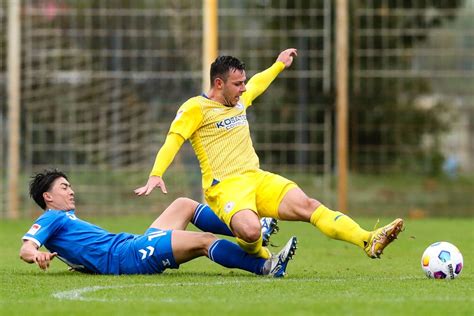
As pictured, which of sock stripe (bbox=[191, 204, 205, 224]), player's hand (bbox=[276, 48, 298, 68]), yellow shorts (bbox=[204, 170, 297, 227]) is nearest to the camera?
yellow shorts (bbox=[204, 170, 297, 227])

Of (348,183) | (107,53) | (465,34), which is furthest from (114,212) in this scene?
(465,34)

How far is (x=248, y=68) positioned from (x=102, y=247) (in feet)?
30.8

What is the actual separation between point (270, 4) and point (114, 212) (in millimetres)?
3934

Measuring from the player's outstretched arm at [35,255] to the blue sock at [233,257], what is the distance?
1155 mm

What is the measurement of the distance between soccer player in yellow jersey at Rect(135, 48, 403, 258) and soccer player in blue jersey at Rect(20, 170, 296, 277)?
0.17 metres

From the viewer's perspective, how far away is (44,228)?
828 centimetres

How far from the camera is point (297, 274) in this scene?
866 centimetres

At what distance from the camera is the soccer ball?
792 centimetres

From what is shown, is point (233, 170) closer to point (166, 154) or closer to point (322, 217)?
point (166, 154)

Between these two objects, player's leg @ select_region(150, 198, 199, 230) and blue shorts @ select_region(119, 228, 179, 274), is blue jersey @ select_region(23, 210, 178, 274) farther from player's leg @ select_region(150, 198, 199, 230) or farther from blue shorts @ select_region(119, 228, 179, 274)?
player's leg @ select_region(150, 198, 199, 230)

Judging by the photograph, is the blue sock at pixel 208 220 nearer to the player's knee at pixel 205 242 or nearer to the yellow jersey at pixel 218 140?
the yellow jersey at pixel 218 140

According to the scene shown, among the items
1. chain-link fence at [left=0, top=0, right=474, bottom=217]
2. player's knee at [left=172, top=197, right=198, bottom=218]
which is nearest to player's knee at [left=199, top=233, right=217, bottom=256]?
player's knee at [left=172, top=197, right=198, bottom=218]

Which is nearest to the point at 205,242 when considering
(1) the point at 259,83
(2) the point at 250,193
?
(2) the point at 250,193

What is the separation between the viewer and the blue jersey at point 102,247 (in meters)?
8.35
